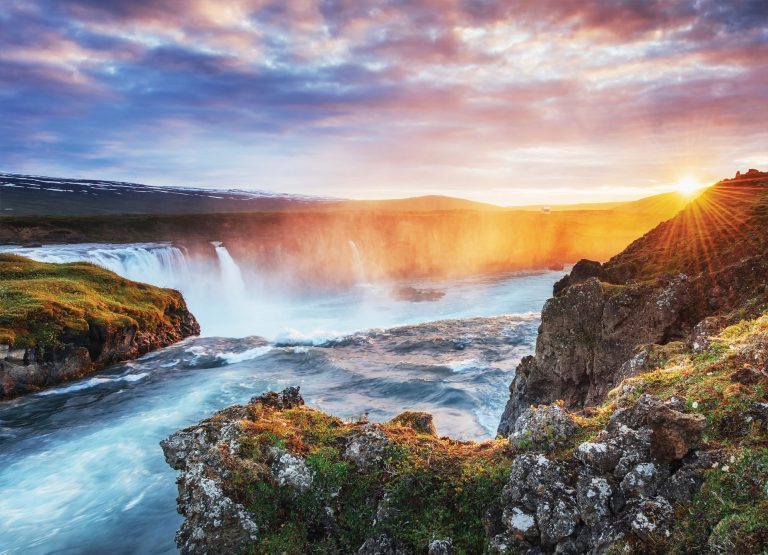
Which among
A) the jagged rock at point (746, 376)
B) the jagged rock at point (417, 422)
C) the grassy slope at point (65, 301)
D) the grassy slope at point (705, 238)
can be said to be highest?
the grassy slope at point (705, 238)

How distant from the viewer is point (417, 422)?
10344 mm

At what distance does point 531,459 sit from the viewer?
22.9 ft

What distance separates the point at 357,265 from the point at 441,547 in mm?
86254

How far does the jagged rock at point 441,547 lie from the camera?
22.3 feet

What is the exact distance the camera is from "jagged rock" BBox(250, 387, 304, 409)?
1073 centimetres

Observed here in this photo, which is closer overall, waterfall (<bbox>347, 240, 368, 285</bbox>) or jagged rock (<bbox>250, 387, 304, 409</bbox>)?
jagged rock (<bbox>250, 387, 304, 409</bbox>)

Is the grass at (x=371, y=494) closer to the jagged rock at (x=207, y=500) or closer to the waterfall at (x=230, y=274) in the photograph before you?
the jagged rock at (x=207, y=500)

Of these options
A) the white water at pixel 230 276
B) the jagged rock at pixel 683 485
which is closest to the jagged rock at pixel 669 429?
the jagged rock at pixel 683 485

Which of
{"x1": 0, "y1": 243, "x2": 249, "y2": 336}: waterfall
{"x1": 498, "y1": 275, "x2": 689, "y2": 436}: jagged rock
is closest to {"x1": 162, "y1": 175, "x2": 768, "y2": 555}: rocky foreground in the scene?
{"x1": 498, "y1": 275, "x2": 689, "y2": 436}: jagged rock

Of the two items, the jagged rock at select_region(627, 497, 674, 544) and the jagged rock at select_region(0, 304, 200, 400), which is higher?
the jagged rock at select_region(627, 497, 674, 544)

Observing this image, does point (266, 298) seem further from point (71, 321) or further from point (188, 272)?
point (71, 321)

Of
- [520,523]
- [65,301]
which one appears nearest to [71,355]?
[65,301]

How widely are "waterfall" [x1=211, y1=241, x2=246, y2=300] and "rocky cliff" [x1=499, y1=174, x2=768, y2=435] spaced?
55.3 meters

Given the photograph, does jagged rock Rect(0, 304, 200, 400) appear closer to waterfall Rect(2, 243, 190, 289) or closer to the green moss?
waterfall Rect(2, 243, 190, 289)
